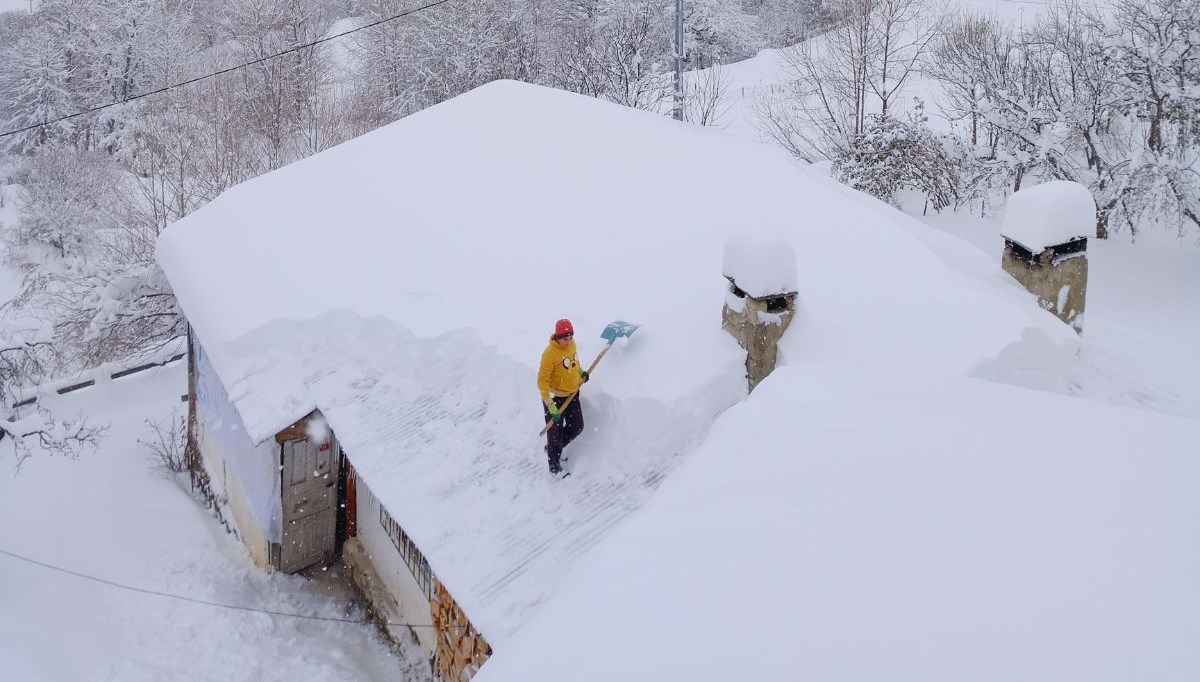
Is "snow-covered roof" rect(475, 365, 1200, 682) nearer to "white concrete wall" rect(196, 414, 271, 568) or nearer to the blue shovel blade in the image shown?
the blue shovel blade

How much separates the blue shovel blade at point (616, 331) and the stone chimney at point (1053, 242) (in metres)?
3.82

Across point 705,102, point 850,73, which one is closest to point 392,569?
point 850,73

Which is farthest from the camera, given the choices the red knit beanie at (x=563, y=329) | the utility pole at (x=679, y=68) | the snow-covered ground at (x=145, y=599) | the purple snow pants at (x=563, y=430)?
the utility pole at (x=679, y=68)

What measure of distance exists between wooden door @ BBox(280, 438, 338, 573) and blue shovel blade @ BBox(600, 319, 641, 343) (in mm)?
4551

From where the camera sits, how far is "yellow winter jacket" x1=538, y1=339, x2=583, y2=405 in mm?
6328

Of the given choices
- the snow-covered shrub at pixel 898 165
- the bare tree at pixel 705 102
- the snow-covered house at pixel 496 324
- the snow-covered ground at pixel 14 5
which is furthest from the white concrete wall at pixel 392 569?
the snow-covered ground at pixel 14 5

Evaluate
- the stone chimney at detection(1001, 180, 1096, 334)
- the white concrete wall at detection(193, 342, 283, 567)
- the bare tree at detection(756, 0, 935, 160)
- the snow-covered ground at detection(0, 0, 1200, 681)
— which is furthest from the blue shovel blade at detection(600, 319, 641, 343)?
the bare tree at detection(756, 0, 935, 160)

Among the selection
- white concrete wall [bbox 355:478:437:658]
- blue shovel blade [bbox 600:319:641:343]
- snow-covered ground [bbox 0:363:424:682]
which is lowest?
snow-covered ground [bbox 0:363:424:682]

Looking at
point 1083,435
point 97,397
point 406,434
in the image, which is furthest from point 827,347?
point 97,397

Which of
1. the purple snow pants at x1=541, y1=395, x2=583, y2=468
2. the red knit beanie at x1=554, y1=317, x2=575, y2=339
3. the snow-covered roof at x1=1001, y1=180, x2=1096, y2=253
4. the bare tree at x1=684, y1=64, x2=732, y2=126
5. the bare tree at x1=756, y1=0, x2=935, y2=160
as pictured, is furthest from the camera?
the bare tree at x1=684, y1=64, x2=732, y2=126

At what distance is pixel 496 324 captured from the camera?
7.89 metres

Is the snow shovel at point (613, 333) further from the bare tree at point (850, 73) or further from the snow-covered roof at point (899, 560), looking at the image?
the bare tree at point (850, 73)

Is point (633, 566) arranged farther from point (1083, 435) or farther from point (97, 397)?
point (97, 397)

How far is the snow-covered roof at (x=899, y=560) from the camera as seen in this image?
2705mm
